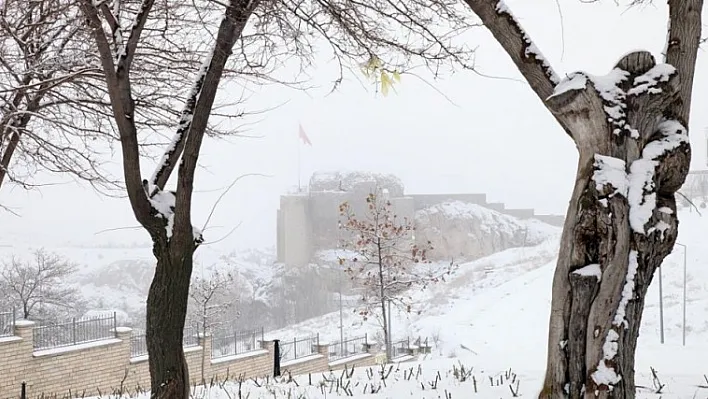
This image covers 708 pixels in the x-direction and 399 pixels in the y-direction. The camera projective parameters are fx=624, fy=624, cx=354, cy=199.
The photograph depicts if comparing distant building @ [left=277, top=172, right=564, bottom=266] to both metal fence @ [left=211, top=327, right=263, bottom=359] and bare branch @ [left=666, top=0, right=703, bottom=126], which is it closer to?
metal fence @ [left=211, top=327, right=263, bottom=359]

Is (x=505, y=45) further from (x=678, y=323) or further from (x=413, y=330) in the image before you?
(x=413, y=330)

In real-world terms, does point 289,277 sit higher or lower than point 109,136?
lower

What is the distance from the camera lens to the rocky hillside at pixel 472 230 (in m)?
36.7

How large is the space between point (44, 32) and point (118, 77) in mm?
1925

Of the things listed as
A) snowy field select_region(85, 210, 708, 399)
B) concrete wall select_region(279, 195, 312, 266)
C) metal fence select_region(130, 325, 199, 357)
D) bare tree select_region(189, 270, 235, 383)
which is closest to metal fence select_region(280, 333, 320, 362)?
bare tree select_region(189, 270, 235, 383)

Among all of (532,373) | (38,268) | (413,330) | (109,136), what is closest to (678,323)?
(413,330)

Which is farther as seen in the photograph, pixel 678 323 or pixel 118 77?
pixel 678 323

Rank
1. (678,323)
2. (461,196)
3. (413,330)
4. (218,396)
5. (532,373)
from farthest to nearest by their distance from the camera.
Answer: (461,196) < (413,330) < (678,323) < (532,373) < (218,396)

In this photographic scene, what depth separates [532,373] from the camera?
4.37 metres

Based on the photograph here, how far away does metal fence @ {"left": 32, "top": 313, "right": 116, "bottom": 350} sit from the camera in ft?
39.8

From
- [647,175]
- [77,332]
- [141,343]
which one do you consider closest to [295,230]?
[141,343]

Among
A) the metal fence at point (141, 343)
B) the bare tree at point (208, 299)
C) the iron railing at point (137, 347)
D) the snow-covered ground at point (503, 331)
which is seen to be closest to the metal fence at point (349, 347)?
the snow-covered ground at point (503, 331)

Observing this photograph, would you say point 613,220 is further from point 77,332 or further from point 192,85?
point 77,332

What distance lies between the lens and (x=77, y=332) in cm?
1226
